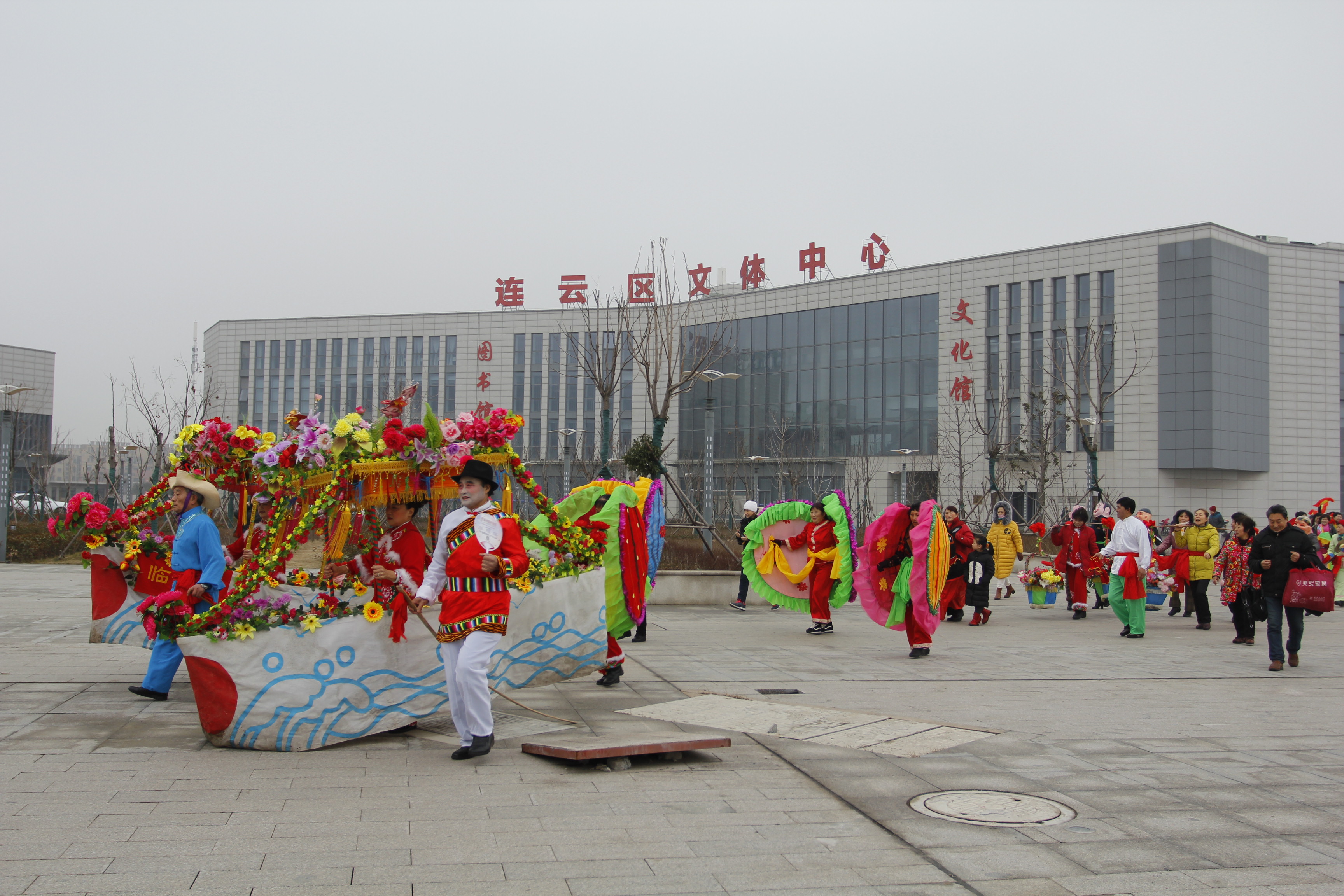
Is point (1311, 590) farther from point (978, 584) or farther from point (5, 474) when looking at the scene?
point (5, 474)

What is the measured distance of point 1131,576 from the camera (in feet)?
46.4

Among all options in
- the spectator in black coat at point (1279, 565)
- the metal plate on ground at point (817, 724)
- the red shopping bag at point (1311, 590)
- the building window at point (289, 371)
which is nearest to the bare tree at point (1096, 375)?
the spectator in black coat at point (1279, 565)

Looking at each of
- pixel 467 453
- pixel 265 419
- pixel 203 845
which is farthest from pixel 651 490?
pixel 265 419

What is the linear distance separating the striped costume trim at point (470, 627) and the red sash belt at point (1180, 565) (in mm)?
13230

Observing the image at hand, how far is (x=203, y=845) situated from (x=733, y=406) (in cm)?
5526

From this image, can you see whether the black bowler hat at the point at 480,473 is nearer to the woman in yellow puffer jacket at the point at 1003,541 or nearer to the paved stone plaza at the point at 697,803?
the paved stone plaza at the point at 697,803

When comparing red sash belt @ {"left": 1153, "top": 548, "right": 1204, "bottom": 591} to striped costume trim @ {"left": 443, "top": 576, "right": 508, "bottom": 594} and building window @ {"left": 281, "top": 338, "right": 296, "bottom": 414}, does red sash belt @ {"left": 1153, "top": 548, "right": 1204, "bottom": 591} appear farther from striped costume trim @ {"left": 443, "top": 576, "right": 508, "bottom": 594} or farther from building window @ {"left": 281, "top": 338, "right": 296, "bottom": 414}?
building window @ {"left": 281, "top": 338, "right": 296, "bottom": 414}

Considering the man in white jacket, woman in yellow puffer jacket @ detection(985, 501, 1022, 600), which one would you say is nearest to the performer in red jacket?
the man in white jacket

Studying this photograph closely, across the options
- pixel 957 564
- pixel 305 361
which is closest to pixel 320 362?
pixel 305 361

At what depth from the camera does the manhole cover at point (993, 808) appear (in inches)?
Answer: 207

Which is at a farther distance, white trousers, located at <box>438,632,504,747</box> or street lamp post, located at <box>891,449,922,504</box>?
street lamp post, located at <box>891,449,922,504</box>

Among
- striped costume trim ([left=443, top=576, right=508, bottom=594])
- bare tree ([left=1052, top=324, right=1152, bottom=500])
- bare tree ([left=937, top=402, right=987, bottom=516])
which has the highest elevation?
bare tree ([left=1052, top=324, right=1152, bottom=500])

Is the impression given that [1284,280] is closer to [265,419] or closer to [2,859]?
[2,859]

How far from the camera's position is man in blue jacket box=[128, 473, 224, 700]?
7.92 m
